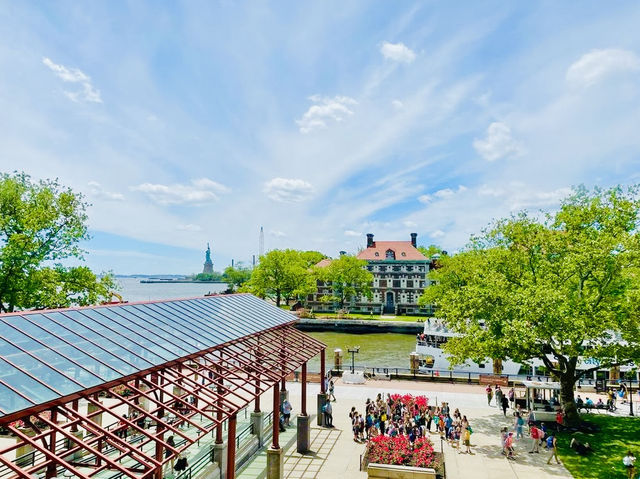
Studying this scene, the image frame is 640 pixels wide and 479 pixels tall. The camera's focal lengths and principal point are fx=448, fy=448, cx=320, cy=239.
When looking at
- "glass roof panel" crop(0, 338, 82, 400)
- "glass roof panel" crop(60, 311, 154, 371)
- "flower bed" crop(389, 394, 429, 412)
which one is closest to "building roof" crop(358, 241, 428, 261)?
"flower bed" crop(389, 394, 429, 412)

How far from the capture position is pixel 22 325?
1198 cm

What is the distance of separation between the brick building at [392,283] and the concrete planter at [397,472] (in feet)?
252

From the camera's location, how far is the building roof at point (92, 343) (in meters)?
9.47

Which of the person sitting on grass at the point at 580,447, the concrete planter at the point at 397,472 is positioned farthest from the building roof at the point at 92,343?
the person sitting on grass at the point at 580,447

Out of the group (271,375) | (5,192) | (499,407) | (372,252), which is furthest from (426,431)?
(372,252)

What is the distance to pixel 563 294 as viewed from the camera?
21.8 meters

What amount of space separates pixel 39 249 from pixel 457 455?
2746 cm

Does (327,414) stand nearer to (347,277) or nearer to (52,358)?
(52,358)

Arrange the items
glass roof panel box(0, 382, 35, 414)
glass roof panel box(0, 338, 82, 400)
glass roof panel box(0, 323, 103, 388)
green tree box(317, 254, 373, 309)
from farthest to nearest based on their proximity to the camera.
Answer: green tree box(317, 254, 373, 309) → glass roof panel box(0, 323, 103, 388) → glass roof panel box(0, 338, 82, 400) → glass roof panel box(0, 382, 35, 414)

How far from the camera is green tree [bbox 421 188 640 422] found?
21.1 meters

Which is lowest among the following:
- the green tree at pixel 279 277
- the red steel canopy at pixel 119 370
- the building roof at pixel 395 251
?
the red steel canopy at pixel 119 370

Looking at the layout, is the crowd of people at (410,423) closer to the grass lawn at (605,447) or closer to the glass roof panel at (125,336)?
the grass lawn at (605,447)

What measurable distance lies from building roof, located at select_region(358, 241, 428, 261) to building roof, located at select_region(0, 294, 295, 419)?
77304mm

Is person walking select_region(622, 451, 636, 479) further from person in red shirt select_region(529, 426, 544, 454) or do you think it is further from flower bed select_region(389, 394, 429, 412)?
flower bed select_region(389, 394, 429, 412)
